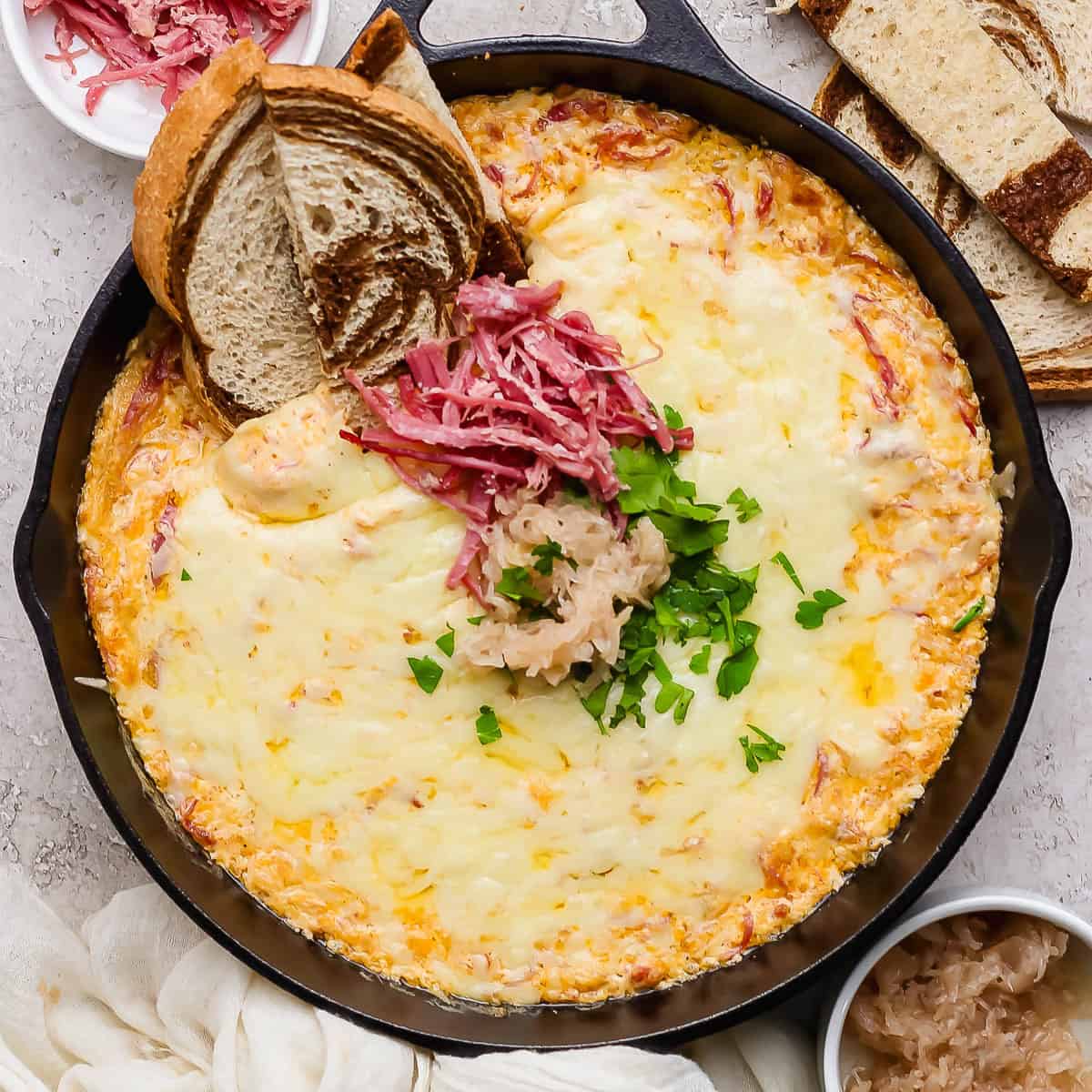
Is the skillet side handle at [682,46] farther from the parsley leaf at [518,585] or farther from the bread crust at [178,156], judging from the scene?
the parsley leaf at [518,585]

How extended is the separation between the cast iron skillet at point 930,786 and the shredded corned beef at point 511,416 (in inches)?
8.7

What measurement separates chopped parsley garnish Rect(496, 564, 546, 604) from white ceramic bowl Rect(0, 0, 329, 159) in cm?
149

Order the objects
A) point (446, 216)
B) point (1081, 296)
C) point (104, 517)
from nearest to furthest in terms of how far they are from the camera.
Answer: point (446, 216), point (104, 517), point (1081, 296)

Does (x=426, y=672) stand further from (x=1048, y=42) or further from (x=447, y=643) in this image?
(x=1048, y=42)

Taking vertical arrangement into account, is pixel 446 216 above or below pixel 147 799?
above

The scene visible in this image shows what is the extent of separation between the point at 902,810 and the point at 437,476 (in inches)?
51.6

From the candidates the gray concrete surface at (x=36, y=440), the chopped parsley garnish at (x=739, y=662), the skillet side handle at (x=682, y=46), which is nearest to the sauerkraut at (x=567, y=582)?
the chopped parsley garnish at (x=739, y=662)

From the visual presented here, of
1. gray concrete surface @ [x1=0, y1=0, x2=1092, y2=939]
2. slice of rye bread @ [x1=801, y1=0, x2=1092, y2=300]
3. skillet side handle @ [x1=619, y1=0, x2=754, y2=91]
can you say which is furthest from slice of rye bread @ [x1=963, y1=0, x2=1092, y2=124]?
skillet side handle @ [x1=619, y1=0, x2=754, y2=91]

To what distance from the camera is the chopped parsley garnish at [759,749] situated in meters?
2.75

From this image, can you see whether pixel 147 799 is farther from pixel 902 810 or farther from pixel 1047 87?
pixel 1047 87

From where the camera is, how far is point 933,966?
3.03 m

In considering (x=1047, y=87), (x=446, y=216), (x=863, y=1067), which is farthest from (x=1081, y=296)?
(x=863, y=1067)

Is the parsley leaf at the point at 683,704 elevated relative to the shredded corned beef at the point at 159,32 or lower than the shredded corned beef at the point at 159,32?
lower

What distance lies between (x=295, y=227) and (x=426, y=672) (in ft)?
3.31
